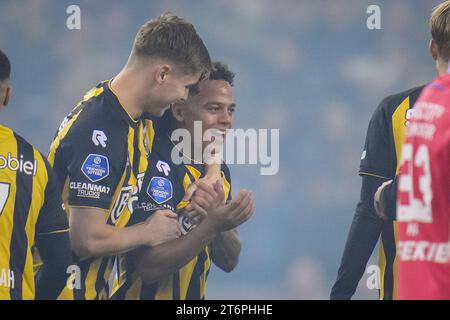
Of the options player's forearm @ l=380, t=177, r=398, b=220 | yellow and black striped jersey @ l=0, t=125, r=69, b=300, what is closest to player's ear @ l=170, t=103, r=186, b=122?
yellow and black striped jersey @ l=0, t=125, r=69, b=300

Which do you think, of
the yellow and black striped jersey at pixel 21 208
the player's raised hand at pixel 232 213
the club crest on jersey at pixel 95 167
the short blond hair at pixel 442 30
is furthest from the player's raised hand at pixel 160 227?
the short blond hair at pixel 442 30

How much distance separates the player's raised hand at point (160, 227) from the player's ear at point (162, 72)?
1.68 feet

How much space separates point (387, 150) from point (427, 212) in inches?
74.3

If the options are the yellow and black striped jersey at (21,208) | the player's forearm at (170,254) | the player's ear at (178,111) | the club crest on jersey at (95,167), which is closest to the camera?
the yellow and black striped jersey at (21,208)

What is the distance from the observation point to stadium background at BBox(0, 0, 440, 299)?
158 inches

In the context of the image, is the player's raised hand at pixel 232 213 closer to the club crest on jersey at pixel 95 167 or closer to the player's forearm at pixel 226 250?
the player's forearm at pixel 226 250

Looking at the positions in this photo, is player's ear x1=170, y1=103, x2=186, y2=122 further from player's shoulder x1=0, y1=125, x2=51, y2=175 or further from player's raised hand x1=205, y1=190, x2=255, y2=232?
player's shoulder x1=0, y1=125, x2=51, y2=175

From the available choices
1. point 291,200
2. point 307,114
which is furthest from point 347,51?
point 291,200

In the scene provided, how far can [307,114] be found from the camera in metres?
4.14

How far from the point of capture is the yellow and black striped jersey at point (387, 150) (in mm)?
3627

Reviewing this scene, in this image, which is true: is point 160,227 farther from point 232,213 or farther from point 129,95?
point 129,95

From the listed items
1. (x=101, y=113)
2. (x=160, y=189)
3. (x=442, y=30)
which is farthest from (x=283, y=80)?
(x=442, y=30)

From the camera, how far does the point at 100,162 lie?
139 inches
